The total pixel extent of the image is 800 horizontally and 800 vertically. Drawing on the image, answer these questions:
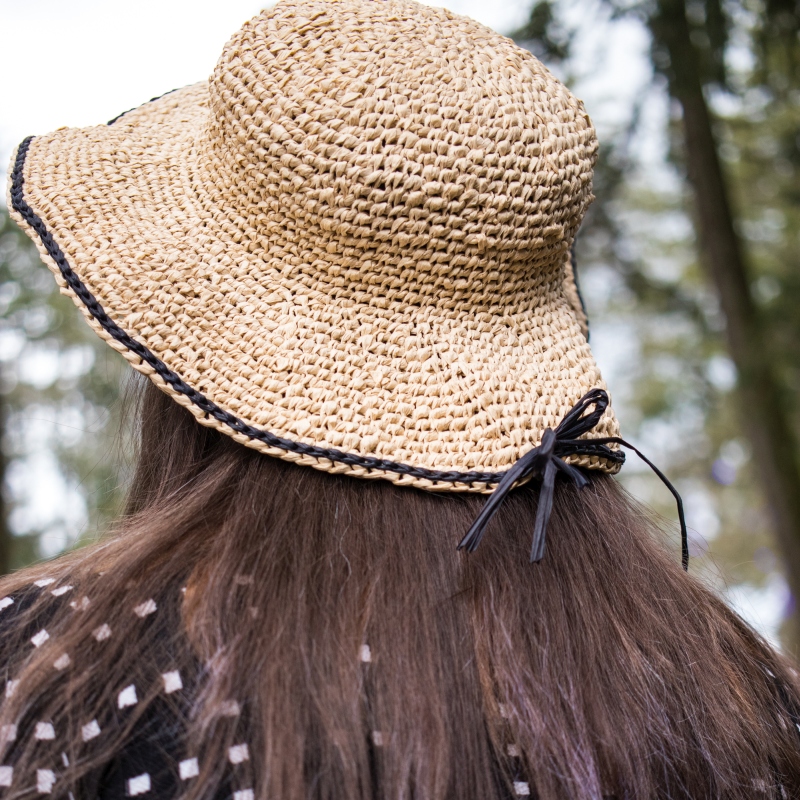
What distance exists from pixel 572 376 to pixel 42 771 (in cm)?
87

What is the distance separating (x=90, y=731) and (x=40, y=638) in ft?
0.45

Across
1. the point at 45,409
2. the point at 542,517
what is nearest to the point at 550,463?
the point at 542,517

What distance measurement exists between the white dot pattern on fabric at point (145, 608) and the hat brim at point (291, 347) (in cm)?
23

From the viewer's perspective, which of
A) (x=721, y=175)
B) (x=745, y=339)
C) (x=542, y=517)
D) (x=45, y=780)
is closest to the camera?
(x=45, y=780)

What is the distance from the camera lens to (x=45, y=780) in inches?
33.6

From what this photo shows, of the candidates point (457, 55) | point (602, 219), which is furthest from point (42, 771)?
point (602, 219)

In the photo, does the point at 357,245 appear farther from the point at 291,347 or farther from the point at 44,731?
Answer: the point at 44,731

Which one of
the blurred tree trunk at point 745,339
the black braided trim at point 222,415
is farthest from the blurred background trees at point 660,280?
the black braided trim at point 222,415

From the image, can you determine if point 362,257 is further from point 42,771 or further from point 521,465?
point 42,771

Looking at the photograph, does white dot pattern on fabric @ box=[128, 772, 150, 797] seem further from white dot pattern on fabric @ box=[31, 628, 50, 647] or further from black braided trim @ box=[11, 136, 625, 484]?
black braided trim @ box=[11, 136, 625, 484]

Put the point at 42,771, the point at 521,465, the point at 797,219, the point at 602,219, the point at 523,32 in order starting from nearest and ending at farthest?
1. the point at 42,771
2. the point at 521,465
3. the point at 523,32
4. the point at 602,219
5. the point at 797,219

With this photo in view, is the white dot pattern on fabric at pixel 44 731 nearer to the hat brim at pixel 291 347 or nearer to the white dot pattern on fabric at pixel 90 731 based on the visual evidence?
the white dot pattern on fabric at pixel 90 731

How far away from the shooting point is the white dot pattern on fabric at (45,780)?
851 millimetres

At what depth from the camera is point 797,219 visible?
6422 millimetres
